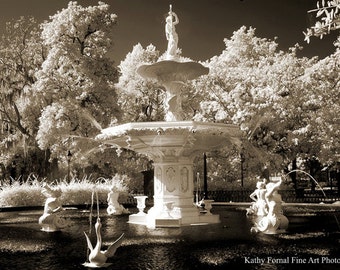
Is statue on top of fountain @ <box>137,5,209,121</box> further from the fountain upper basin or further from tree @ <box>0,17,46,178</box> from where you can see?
tree @ <box>0,17,46,178</box>

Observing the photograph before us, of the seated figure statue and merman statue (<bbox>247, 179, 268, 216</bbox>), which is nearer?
the seated figure statue

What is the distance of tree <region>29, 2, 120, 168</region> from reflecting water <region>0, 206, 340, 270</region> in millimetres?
15264

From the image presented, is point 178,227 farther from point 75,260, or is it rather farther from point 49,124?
point 49,124

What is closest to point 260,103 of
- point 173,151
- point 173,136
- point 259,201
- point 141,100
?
point 141,100

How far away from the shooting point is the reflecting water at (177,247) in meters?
8.44

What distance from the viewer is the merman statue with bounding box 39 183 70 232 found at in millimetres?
13688

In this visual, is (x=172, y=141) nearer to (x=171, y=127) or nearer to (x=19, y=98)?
(x=171, y=127)

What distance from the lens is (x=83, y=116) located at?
100ft

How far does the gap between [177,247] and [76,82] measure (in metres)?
23.7

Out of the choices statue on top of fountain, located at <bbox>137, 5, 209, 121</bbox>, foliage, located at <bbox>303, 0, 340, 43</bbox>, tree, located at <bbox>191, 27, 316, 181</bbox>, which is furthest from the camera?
tree, located at <bbox>191, 27, 316, 181</bbox>

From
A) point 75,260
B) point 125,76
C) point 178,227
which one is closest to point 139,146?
point 178,227

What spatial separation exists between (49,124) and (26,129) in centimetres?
590

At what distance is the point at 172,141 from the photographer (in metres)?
15.6

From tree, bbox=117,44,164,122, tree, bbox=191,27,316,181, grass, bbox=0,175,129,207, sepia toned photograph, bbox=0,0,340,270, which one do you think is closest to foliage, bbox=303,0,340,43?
sepia toned photograph, bbox=0,0,340,270
